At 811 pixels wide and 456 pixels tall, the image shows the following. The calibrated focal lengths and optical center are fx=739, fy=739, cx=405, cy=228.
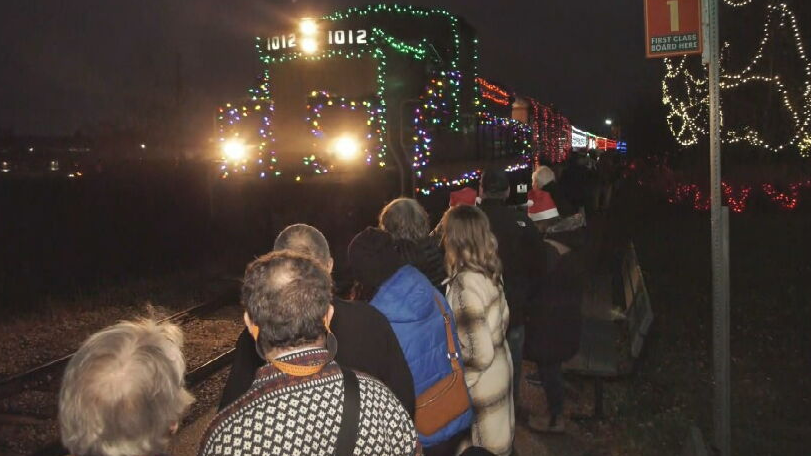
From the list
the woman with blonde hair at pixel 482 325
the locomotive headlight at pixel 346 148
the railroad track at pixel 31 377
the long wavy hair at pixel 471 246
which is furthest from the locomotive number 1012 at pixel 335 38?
the woman with blonde hair at pixel 482 325

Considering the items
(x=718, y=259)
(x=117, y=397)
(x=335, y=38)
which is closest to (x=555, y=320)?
(x=718, y=259)

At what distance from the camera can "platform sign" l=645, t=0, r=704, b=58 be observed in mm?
4348

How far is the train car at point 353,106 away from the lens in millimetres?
14531

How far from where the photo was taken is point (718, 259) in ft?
14.1

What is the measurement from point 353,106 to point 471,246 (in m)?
11.2

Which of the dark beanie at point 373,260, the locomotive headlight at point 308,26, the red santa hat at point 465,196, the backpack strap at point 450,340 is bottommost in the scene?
the backpack strap at point 450,340

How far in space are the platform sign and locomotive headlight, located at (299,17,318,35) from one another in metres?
10.9

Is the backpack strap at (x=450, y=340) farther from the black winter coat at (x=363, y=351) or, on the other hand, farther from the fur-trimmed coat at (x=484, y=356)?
the black winter coat at (x=363, y=351)

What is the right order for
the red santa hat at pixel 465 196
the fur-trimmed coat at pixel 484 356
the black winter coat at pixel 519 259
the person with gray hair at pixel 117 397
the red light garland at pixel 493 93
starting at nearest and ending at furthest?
the person with gray hair at pixel 117 397 → the fur-trimmed coat at pixel 484 356 → the black winter coat at pixel 519 259 → the red santa hat at pixel 465 196 → the red light garland at pixel 493 93

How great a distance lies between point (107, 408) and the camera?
1.78 metres

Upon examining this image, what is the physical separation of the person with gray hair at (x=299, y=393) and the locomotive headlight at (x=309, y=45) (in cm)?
1292

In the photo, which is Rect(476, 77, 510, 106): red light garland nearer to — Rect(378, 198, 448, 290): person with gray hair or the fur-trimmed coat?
Rect(378, 198, 448, 290): person with gray hair

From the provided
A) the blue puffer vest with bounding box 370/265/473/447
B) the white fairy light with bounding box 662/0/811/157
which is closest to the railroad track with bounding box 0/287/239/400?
the blue puffer vest with bounding box 370/265/473/447

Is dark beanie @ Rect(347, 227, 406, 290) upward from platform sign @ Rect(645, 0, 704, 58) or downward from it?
downward
